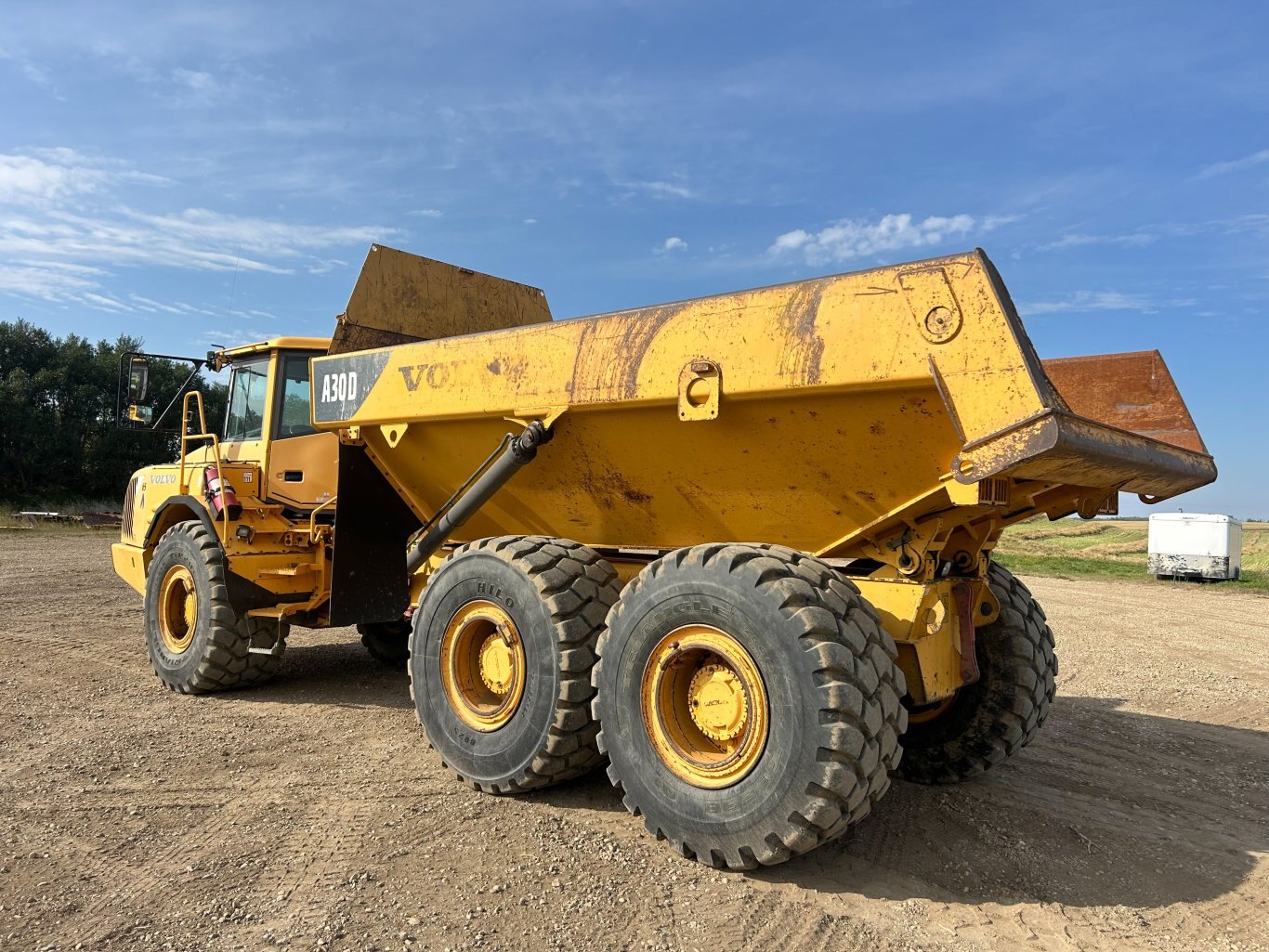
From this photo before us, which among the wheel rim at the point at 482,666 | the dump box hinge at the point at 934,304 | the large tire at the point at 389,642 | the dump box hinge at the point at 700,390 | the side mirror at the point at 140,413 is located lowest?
the large tire at the point at 389,642

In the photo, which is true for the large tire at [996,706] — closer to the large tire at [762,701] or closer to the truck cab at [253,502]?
the large tire at [762,701]

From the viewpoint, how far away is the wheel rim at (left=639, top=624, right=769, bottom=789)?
333 centimetres

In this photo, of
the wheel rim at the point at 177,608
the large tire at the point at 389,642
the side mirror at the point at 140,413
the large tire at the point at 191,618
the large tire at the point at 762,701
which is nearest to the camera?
the large tire at the point at 762,701

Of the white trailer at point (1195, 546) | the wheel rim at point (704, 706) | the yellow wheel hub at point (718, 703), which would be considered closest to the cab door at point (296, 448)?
the wheel rim at point (704, 706)

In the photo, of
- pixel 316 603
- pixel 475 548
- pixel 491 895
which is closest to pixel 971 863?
pixel 491 895

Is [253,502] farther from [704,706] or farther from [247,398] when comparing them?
[704,706]

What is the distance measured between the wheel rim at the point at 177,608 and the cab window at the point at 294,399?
4.30 ft

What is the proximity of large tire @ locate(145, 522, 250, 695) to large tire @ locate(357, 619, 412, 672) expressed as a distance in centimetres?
133

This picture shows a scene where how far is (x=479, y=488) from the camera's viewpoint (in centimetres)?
486

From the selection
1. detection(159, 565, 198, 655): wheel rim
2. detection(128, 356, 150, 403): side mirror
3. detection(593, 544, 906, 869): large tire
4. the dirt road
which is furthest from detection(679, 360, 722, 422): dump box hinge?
detection(128, 356, 150, 403): side mirror

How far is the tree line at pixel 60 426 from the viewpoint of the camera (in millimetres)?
32031

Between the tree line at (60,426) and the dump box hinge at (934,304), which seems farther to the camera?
the tree line at (60,426)

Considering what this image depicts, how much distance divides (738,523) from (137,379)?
5.02 meters

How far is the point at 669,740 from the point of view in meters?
3.55
